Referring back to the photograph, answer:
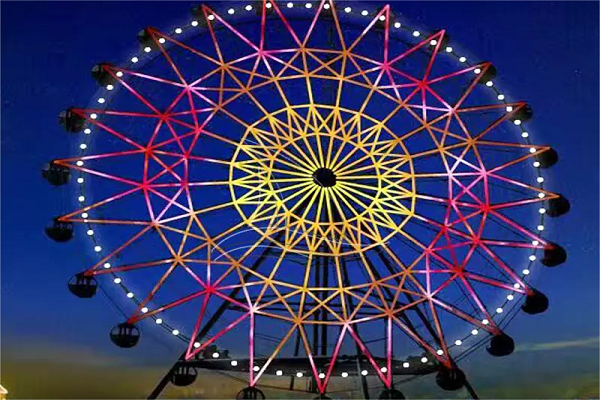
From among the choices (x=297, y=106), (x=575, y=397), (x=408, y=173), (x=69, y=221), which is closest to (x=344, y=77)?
(x=297, y=106)

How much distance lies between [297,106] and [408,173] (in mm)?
3640

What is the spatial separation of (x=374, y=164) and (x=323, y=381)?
608 cm

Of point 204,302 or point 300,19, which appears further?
point 300,19

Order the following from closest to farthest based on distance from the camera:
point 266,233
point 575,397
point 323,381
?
point 323,381 → point 266,233 → point 575,397

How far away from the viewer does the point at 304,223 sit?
67.6 feet

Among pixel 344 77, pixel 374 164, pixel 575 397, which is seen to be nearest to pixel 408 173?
pixel 374 164

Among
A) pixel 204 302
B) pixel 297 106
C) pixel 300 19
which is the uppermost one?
pixel 300 19

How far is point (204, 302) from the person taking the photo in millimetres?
19359

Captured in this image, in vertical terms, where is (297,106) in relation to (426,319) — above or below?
above

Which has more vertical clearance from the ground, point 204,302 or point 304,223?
point 304,223

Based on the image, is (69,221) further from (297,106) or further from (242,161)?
(297,106)

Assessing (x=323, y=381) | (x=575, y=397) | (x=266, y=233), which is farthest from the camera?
(x=575, y=397)

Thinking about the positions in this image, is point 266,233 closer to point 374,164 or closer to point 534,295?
point 374,164

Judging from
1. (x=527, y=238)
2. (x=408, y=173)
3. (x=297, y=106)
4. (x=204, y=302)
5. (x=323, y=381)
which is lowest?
(x=323, y=381)
